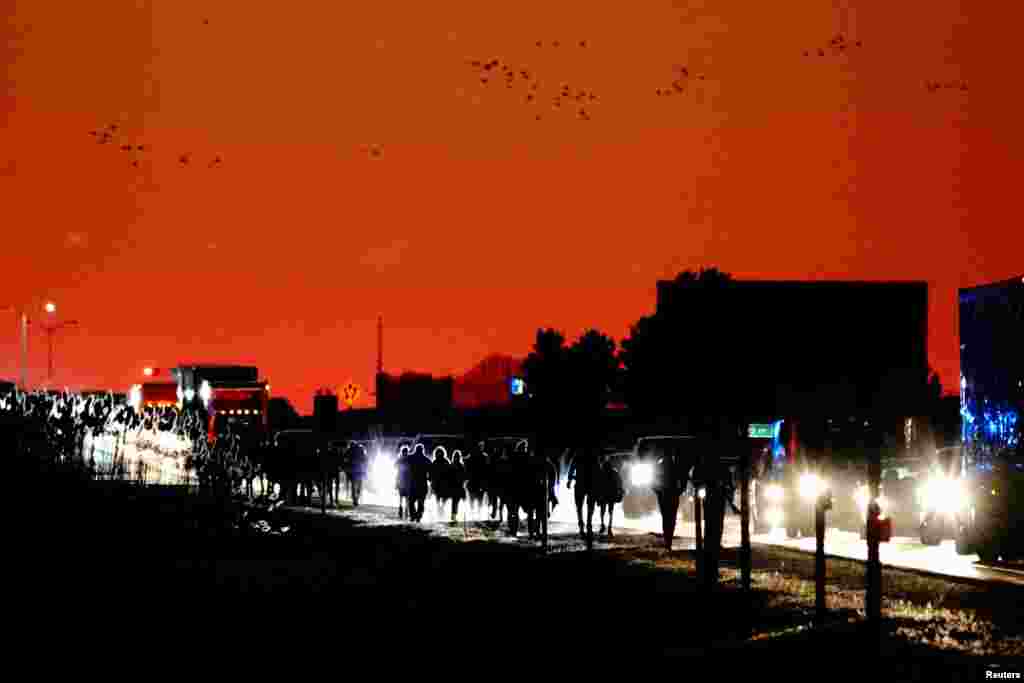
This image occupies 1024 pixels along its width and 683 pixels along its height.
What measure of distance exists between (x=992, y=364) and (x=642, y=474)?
484 inches

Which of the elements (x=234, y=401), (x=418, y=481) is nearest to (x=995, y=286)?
(x=418, y=481)

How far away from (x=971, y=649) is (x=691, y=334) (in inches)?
256

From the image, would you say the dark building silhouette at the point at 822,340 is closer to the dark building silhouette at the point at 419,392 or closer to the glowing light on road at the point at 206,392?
the glowing light on road at the point at 206,392

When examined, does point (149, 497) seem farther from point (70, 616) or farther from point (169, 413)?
point (169, 413)

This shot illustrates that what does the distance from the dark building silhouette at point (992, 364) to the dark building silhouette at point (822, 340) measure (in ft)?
8.97

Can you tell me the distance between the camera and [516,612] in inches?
659

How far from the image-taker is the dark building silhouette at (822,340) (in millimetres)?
16812

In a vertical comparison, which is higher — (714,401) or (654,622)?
(714,401)

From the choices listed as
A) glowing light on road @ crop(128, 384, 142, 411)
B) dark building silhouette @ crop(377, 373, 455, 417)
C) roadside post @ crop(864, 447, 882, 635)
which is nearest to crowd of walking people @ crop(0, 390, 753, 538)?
roadside post @ crop(864, 447, 882, 635)

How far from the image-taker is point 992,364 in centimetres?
2319

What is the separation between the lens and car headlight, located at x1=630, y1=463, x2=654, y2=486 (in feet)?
112

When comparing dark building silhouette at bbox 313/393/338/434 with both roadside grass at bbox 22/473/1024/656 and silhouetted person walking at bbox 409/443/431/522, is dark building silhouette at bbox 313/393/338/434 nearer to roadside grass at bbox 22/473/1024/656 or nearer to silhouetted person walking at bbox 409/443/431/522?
silhouetted person walking at bbox 409/443/431/522

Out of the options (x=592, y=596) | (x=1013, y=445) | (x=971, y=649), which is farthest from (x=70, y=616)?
(x=1013, y=445)

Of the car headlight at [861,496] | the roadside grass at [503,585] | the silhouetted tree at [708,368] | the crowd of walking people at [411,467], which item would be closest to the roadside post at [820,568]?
the roadside grass at [503,585]
